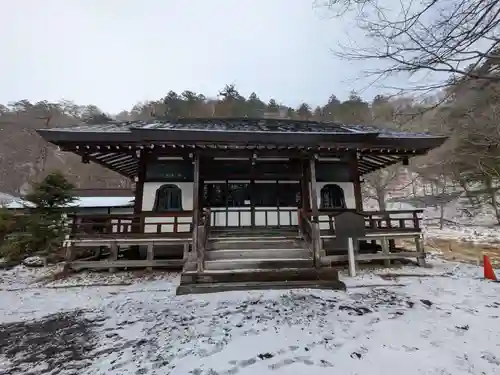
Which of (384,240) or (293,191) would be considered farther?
(293,191)

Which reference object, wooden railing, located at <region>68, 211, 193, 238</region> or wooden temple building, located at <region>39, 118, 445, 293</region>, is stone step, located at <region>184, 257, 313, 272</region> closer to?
wooden temple building, located at <region>39, 118, 445, 293</region>

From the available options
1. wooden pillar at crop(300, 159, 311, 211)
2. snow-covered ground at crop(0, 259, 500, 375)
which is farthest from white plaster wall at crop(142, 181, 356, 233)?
snow-covered ground at crop(0, 259, 500, 375)

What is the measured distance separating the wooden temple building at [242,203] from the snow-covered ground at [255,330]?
0.83 metres

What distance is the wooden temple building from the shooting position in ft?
19.4

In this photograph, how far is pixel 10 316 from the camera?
4.57 metres

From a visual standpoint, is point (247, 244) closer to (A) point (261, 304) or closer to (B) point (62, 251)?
(A) point (261, 304)

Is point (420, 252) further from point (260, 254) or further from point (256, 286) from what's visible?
point (256, 286)

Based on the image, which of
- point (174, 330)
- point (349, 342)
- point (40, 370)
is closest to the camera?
point (40, 370)

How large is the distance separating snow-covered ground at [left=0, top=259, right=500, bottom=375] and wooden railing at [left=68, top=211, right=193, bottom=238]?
1.65 m

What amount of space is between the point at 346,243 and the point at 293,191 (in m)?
2.67

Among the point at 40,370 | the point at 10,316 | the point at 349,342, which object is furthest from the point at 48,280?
the point at 349,342

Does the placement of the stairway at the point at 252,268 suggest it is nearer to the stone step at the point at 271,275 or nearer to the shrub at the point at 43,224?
the stone step at the point at 271,275

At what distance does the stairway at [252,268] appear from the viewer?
5.37 metres

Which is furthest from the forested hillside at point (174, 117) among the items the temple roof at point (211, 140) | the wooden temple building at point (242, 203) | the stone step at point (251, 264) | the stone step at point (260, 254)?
the stone step at point (251, 264)
